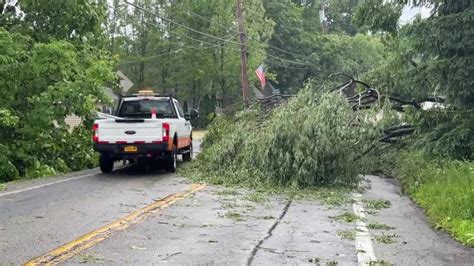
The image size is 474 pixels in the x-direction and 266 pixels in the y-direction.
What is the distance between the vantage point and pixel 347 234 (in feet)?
27.1

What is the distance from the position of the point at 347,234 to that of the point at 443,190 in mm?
3173

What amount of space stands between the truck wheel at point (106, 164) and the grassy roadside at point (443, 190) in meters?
7.44

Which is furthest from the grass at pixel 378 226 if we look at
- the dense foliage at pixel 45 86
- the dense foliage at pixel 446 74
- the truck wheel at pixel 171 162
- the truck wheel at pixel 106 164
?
the dense foliage at pixel 45 86

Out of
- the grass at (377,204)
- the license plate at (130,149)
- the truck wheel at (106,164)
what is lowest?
the grass at (377,204)

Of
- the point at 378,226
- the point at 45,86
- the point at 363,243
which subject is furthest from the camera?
the point at 45,86

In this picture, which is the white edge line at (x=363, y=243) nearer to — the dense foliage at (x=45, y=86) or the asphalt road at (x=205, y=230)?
the asphalt road at (x=205, y=230)

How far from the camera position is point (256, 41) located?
52.2 m

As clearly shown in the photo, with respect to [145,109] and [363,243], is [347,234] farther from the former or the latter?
[145,109]

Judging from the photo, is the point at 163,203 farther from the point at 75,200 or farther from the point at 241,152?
the point at 241,152

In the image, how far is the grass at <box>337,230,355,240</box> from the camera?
8.08 m

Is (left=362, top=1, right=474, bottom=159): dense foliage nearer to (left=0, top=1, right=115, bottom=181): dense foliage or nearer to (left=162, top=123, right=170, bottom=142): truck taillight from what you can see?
(left=162, top=123, right=170, bottom=142): truck taillight

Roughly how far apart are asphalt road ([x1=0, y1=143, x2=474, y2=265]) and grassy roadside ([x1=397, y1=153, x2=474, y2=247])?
0.79 feet

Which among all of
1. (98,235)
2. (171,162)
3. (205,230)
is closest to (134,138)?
(171,162)

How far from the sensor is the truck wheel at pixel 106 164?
53.1 feet
